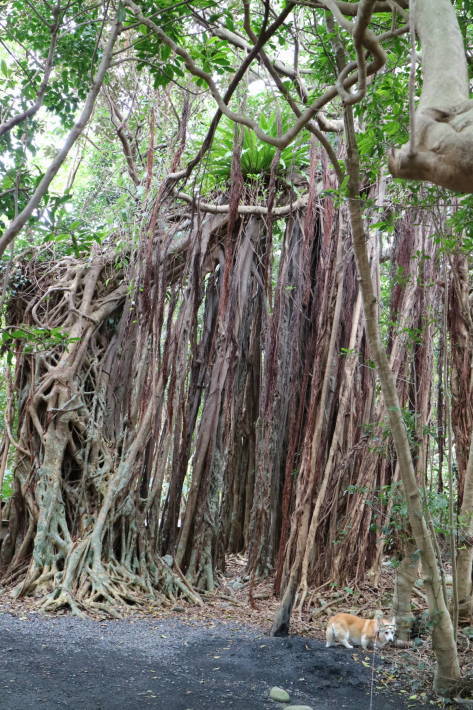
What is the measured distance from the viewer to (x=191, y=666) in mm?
3068

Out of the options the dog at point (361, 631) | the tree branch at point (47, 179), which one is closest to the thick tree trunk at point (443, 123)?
the tree branch at point (47, 179)

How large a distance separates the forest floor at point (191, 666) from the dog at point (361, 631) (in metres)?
0.06

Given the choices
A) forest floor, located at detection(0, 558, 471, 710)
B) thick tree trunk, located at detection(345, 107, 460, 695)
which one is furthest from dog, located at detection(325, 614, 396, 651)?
thick tree trunk, located at detection(345, 107, 460, 695)

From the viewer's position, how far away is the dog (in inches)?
129

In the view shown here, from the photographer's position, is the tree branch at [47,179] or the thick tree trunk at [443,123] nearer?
the thick tree trunk at [443,123]

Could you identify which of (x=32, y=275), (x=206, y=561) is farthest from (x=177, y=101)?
(x=206, y=561)

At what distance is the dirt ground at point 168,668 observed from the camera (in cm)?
260

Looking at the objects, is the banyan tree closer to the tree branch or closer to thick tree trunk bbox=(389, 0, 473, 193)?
the tree branch

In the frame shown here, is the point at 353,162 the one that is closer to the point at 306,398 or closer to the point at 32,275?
the point at 306,398

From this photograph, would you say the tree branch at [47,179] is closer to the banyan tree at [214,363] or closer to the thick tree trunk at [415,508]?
the thick tree trunk at [415,508]

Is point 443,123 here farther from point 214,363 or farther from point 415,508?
point 214,363

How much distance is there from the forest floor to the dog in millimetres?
58

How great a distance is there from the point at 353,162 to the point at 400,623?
7.63 ft

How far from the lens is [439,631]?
2520 millimetres
